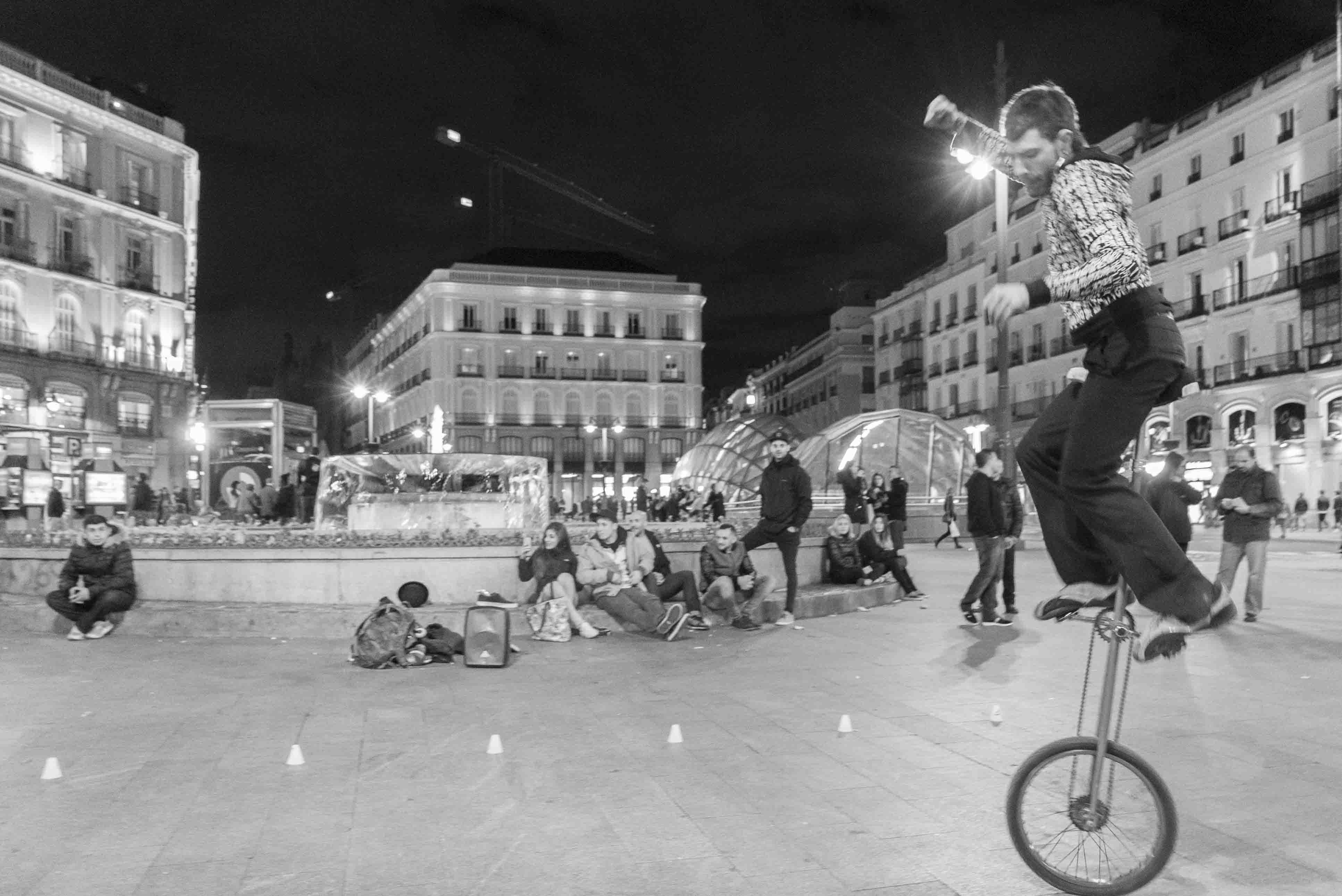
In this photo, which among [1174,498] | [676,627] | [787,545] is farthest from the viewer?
[787,545]

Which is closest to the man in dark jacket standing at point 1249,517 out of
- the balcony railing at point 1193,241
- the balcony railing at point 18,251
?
the balcony railing at point 1193,241

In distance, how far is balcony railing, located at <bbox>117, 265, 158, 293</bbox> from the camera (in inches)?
1837

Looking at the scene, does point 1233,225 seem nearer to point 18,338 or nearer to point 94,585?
point 94,585

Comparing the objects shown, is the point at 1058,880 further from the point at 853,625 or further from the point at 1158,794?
the point at 853,625

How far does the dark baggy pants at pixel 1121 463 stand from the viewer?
358 cm

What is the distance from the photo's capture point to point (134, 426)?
4597cm

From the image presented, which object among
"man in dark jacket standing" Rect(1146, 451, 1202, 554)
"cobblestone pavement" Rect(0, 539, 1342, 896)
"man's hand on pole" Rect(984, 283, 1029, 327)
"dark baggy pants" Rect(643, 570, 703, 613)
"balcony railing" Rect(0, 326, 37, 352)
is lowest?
"cobblestone pavement" Rect(0, 539, 1342, 896)

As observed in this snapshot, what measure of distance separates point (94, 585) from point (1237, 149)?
4875 centimetres

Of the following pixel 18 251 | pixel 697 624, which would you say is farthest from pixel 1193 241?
pixel 18 251

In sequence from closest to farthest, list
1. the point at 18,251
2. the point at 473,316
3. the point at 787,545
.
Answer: the point at 787,545
the point at 18,251
the point at 473,316

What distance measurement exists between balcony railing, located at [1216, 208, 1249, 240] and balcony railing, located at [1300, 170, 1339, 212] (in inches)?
118

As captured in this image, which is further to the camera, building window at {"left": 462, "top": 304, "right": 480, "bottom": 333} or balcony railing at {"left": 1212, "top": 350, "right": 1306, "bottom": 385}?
building window at {"left": 462, "top": 304, "right": 480, "bottom": 333}

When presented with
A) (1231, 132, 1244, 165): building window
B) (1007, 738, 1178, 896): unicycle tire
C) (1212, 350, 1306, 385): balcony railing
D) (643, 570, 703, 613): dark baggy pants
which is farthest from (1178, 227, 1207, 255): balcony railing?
(1007, 738, 1178, 896): unicycle tire

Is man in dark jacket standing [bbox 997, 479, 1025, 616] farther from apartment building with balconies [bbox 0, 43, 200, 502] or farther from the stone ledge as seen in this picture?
apartment building with balconies [bbox 0, 43, 200, 502]
